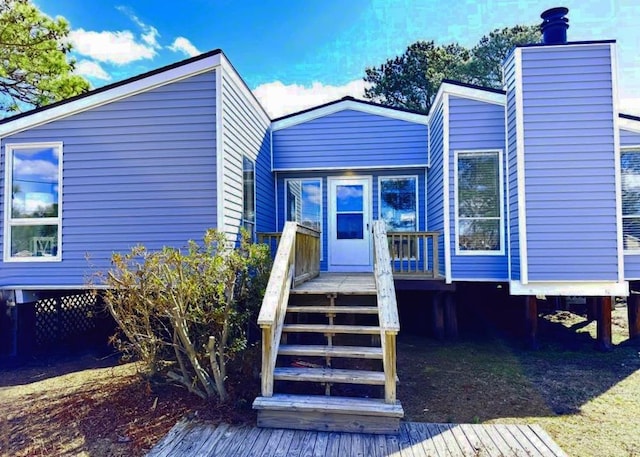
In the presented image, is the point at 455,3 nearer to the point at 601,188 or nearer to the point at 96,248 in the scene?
the point at 601,188

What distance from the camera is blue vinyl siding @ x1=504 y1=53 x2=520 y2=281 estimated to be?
569cm

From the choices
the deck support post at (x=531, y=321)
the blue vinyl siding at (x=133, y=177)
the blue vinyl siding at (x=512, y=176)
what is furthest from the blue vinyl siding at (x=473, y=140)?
the blue vinyl siding at (x=133, y=177)

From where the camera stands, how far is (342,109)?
8180 mm

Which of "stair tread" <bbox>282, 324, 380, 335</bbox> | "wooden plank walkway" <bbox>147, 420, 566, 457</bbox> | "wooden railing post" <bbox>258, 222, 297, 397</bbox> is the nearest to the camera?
"wooden plank walkway" <bbox>147, 420, 566, 457</bbox>

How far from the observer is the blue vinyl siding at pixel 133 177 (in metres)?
5.50

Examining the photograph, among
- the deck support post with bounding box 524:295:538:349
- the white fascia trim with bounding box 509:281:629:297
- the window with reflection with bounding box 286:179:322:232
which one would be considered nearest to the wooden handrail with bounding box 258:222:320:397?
the window with reflection with bounding box 286:179:322:232

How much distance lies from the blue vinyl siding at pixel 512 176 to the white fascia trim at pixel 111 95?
439 centimetres

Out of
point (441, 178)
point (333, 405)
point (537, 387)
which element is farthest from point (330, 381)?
point (441, 178)

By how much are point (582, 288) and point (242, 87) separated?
238 inches

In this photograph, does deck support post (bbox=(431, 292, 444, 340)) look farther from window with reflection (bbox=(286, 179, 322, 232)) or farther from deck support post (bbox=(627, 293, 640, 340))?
deck support post (bbox=(627, 293, 640, 340))

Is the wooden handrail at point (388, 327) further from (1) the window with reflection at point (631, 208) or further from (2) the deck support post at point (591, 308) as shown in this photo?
(2) the deck support post at point (591, 308)

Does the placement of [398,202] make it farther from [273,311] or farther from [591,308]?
[273,311]

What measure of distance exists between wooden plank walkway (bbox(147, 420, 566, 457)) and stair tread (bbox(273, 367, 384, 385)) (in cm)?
44

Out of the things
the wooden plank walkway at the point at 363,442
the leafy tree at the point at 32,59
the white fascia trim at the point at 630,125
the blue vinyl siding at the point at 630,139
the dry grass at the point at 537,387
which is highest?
the leafy tree at the point at 32,59
